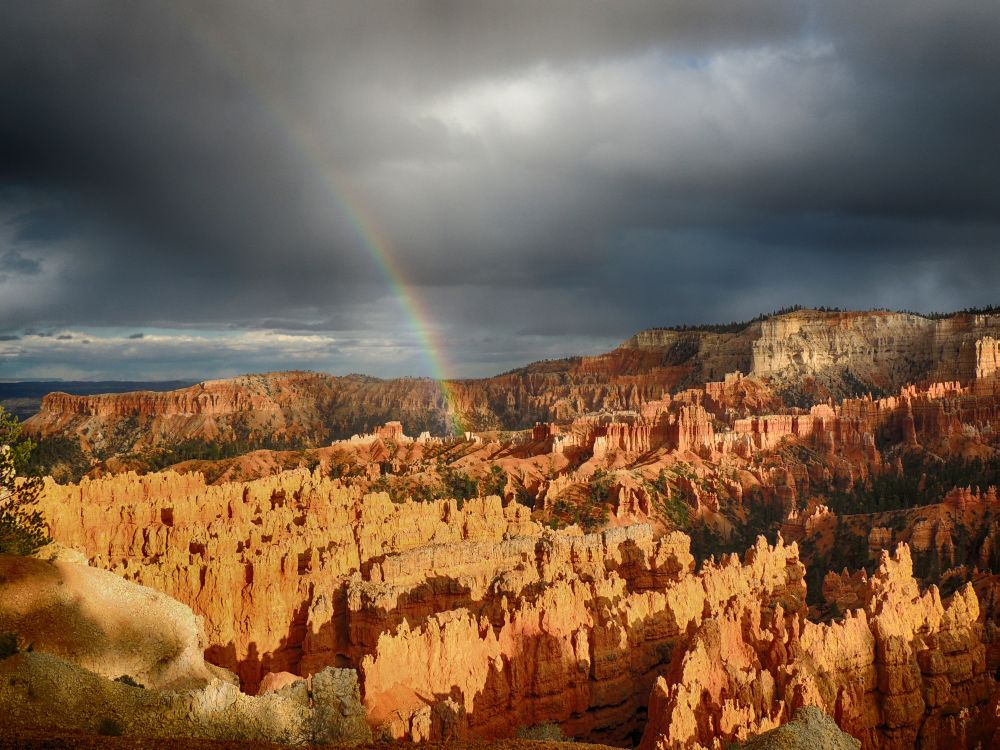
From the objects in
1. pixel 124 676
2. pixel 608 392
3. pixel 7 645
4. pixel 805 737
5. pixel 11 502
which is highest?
pixel 608 392

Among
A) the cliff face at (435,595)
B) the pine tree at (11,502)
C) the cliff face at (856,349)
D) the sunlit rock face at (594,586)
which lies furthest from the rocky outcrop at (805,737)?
the cliff face at (856,349)

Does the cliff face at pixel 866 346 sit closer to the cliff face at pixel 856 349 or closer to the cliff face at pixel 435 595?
the cliff face at pixel 856 349

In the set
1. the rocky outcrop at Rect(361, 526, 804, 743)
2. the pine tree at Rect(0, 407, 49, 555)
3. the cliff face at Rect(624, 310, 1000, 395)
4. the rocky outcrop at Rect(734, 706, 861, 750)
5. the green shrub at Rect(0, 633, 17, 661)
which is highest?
the cliff face at Rect(624, 310, 1000, 395)

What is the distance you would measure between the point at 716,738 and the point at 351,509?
110 ft

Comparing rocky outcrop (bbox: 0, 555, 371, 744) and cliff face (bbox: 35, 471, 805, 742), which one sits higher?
rocky outcrop (bbox: 0, 555, 371, 744)

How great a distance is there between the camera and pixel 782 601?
36.1 metres

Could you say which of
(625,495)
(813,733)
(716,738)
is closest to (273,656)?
(716,738)

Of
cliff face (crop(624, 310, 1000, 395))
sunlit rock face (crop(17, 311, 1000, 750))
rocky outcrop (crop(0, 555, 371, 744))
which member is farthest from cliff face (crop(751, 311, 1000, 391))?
rocky outcrop (crop(0, 555, 371, 744))

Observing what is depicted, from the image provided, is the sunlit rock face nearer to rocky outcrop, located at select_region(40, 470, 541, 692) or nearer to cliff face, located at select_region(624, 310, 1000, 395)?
rocky outcrop, located at select_region(40, 470, 541, 692)

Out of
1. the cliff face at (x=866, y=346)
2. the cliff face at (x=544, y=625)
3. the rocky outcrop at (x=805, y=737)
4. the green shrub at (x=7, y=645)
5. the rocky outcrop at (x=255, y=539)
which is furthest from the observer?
the cliff face at (x=866, y=346)

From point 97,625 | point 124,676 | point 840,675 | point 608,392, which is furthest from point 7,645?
point 608,392

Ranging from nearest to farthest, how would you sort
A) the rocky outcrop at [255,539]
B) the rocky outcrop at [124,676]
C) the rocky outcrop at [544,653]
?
the rocky outcrop at [124,676] < the rocky outcrop at [544,653] < the rocky outcrop at [255,539]

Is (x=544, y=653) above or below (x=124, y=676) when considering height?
below

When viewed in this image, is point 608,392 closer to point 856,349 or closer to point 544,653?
point 856,349
